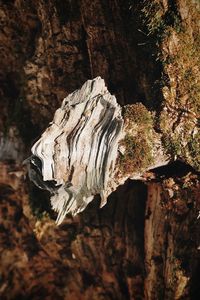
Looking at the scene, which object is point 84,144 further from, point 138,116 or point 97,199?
point 97,199

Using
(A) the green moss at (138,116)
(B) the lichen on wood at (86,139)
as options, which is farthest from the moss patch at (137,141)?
(B) the lichen on wood at (86,139)

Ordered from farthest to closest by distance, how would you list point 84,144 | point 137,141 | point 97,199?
point 97,199
point 137,141
point 84,144

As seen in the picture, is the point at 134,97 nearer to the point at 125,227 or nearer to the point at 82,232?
the point at 125,227

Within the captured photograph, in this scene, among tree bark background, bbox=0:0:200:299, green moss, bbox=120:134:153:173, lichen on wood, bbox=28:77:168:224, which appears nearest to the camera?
lichen on wood, bbox=28:77:168:224

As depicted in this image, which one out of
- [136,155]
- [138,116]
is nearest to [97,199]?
[136,155]

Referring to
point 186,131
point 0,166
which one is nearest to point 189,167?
point 186,131

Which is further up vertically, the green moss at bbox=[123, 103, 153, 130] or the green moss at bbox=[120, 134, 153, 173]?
the green moss at bbox=[123, 103, 153, 130]

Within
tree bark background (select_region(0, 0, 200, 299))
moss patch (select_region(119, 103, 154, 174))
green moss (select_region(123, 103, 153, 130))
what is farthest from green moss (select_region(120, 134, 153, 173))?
tree bark background (select_region(0, 0, 200, 299))

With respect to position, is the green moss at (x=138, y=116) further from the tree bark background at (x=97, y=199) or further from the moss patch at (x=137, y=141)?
the tree bark background at (x=97, y=199)

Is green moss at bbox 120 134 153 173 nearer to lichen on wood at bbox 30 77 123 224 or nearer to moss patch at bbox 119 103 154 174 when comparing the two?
moss patch at bbox 119 103 154 174
